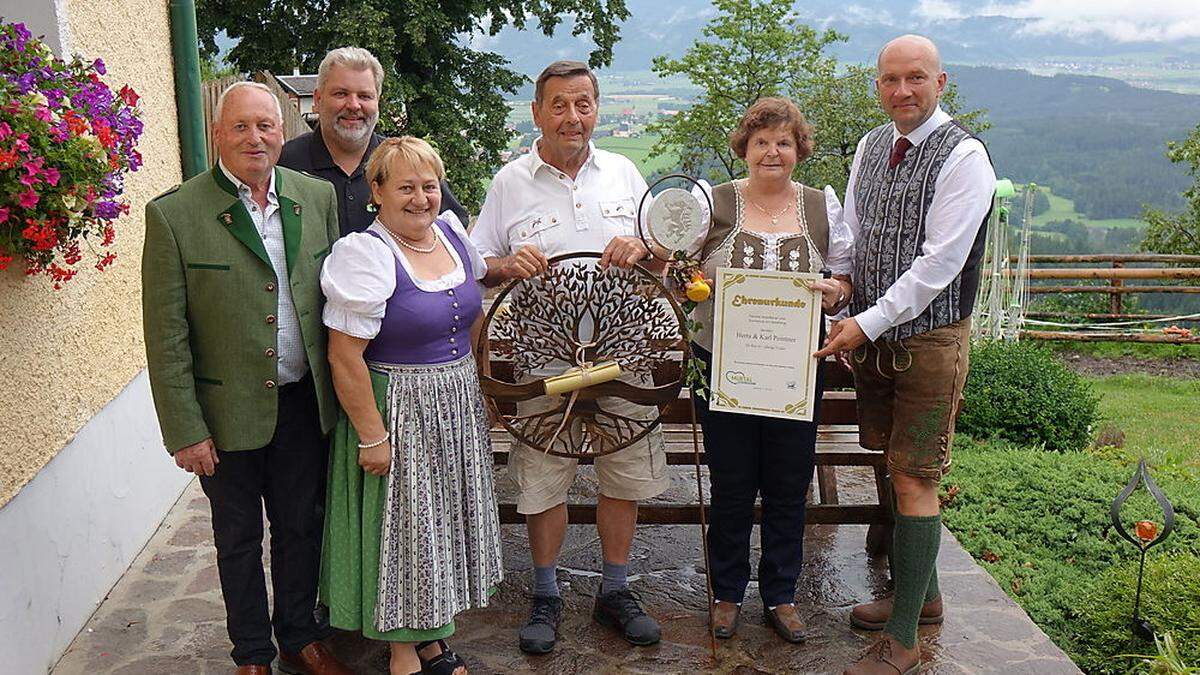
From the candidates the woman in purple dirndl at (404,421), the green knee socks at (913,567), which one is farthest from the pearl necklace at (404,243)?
the green knee socks at (913,567)

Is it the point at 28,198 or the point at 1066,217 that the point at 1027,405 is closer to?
the point at 28,198

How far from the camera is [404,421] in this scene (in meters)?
2.89

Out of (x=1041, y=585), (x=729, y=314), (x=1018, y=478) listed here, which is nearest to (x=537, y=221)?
(x=729, y=314)

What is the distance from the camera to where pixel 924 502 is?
10.6ft

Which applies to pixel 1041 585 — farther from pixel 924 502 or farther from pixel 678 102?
pixel 678 102

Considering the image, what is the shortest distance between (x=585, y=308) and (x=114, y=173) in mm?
1452

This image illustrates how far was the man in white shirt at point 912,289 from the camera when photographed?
2.95m

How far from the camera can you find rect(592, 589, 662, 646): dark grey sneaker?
3.40 meters

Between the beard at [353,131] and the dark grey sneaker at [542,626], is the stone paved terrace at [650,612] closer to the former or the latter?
the dark grey sneaker at [542,626]

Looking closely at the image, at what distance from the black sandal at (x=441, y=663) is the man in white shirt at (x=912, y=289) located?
127 cm

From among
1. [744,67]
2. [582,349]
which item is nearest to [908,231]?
[582,349]

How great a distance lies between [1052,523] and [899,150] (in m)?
2.67

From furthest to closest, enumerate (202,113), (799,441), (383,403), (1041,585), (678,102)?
(678,102)
(202,113)
(1041,585)
(799,441)
(383,403)

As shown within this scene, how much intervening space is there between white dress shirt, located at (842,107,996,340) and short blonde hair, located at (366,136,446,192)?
4.52ft
